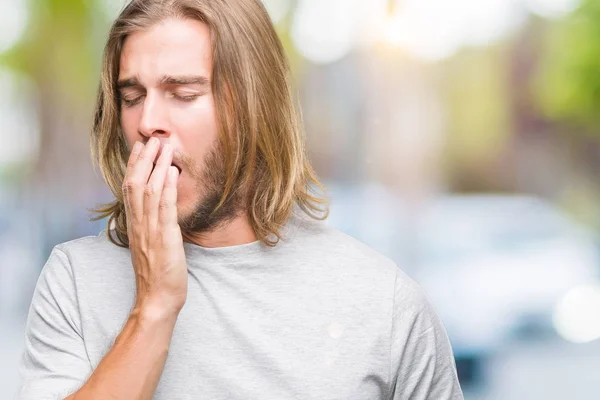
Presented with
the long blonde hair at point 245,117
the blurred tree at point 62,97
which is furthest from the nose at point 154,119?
the blurred tree at point 62,97

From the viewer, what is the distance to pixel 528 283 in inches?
498

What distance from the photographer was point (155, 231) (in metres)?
1.93

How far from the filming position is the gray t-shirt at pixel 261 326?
6.48 feet

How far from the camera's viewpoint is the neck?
2162 mm

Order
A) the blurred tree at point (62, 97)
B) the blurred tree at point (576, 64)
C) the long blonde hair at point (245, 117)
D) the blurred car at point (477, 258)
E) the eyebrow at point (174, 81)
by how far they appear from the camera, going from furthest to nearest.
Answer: the blurred tree at point (576, 64) → the blurred car at point (477, 258) → the blurred tree at point (62, 97) → the long blonde hair at point (245, 117) → the eyebrow at point (174, 81)

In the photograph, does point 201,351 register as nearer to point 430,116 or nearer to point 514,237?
point 514,237

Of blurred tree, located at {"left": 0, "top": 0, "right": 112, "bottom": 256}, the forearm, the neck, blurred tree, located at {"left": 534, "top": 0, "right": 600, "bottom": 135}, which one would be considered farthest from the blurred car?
the forearm

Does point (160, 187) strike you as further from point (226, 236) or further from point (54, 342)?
point (54, 342)

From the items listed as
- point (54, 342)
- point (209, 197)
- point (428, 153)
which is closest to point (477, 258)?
point (428, 153)

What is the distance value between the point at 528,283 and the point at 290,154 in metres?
10.9

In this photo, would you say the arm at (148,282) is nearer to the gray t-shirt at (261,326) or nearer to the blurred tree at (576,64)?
the gray t-shirt at (261,326)

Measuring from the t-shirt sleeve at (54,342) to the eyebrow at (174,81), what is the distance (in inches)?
17.2

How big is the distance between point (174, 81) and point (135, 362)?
64cm

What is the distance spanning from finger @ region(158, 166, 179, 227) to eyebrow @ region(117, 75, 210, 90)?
0.20 meters
